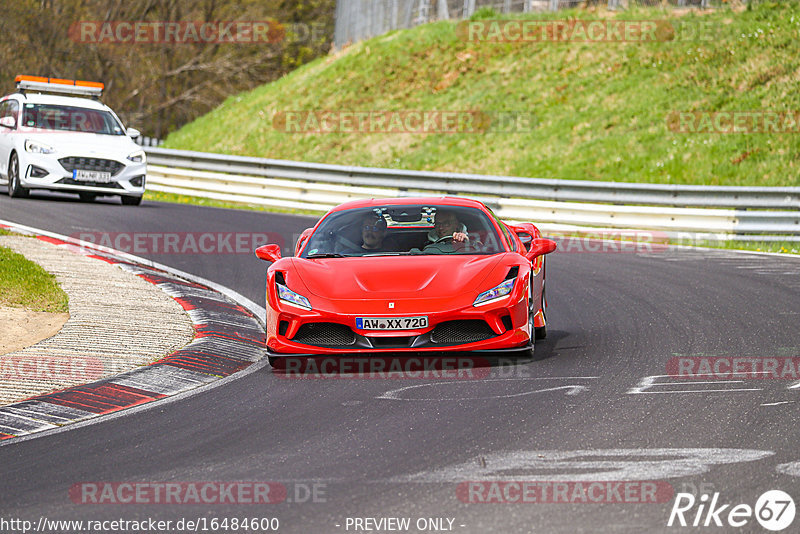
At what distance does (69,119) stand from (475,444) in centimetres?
1689

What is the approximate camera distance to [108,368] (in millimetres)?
8547

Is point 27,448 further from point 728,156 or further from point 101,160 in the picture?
point 728,156

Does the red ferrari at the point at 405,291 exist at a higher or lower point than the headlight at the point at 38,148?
lower

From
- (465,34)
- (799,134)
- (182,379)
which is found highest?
(465,34)

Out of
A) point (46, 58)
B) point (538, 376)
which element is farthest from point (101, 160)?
point (46, 58)

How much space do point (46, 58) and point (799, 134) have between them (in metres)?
31.0

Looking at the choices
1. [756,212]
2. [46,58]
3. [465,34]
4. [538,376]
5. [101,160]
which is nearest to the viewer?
[538,376]

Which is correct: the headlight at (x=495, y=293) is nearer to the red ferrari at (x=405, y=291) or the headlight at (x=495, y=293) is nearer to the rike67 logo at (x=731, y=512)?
the red ferrari at (x=405, y=291)

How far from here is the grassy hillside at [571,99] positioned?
27141mm

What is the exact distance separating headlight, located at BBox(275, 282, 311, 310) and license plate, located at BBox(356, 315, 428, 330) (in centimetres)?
47

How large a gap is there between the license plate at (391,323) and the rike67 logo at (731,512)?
3460 millimetres

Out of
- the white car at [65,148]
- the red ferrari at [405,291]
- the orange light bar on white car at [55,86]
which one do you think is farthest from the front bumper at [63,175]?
the red ferrari at [405,291]

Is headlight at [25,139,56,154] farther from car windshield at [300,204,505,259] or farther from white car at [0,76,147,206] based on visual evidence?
car windshield at [300,204,505,259]

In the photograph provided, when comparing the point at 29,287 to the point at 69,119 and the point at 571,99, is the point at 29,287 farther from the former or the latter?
the point at 571,99
